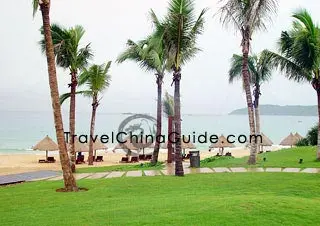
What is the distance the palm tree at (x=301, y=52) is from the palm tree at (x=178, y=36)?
533 cm

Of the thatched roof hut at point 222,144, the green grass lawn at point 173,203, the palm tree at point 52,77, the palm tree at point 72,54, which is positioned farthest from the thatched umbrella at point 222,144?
the palm tree at point 52,77

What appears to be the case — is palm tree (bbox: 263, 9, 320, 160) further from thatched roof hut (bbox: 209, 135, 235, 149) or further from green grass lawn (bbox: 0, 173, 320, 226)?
thatched roof hut (bbox: 209, 135, 235, 149)

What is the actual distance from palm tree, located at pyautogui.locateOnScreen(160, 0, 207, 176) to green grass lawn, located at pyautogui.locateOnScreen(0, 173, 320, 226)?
95.1 inches

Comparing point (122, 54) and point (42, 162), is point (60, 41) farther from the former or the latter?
point (42, 162)

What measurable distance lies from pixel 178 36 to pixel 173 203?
7192 mm

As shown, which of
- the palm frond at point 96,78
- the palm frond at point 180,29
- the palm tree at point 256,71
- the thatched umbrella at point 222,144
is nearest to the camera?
the palm frond at point 180,29

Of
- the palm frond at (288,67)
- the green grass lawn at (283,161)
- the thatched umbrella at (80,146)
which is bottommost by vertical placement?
the green grass lawn at (283,161)

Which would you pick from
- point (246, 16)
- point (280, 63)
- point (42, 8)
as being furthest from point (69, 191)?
point (280, 63)

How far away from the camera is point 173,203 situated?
777cm

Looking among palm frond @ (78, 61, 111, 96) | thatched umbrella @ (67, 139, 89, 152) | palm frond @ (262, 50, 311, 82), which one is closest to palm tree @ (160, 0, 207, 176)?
palm frond @ (262, 50, 311, 82)

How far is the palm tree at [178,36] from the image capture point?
13.5 meters

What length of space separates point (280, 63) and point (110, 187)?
11055mm

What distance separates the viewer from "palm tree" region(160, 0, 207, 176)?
44.3 feet

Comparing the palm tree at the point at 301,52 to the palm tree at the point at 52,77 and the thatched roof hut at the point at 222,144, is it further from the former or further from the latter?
the thatched roof hut at the point at 222,144
